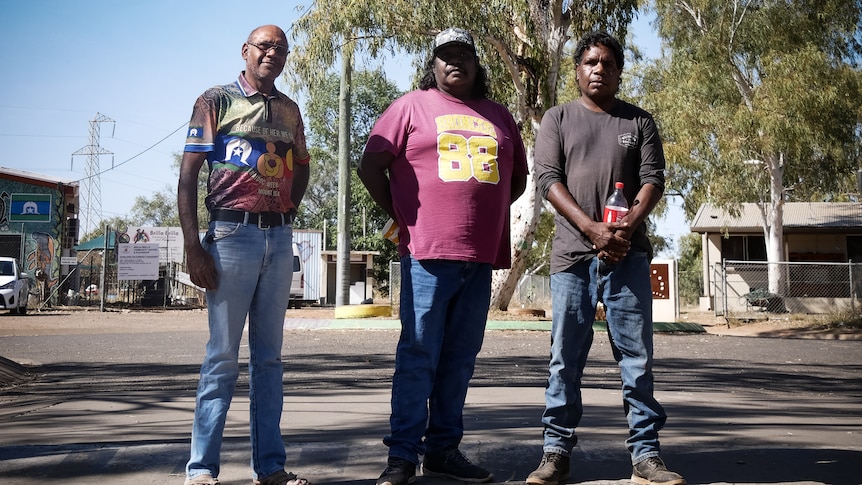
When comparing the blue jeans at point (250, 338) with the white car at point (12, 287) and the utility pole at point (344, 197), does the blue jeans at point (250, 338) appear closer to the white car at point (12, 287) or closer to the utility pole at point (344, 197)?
the utility pole at point (344, 197)

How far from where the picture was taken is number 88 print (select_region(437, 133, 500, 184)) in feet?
12.8

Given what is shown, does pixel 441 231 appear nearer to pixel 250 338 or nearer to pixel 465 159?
pixel 465 159

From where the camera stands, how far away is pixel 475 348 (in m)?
3.98

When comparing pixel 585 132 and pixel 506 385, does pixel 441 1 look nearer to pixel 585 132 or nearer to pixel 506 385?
pixel 506 385

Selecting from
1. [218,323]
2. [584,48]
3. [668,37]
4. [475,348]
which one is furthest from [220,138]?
[668,37]

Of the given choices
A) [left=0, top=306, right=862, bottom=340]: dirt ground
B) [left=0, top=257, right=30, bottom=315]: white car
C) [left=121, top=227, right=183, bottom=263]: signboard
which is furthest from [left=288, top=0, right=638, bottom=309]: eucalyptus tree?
[left=121, top=227, right=183, bottom=263]: signboard

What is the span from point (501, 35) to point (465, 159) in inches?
628

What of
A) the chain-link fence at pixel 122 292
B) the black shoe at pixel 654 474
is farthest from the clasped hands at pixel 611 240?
the chain-link fence at pixel 122 292

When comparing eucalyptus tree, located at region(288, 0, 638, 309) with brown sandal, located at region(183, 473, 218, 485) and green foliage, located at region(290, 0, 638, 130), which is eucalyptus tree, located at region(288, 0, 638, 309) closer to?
green foliage, located at region(290, 0, 638, 130)

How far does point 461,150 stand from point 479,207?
28 centimetres

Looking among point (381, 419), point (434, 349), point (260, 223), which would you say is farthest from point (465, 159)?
point (381, 419)

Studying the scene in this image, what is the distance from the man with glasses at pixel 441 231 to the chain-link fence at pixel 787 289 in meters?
22.3

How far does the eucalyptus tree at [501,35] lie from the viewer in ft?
62.2

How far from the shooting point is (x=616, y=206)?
3750mm
